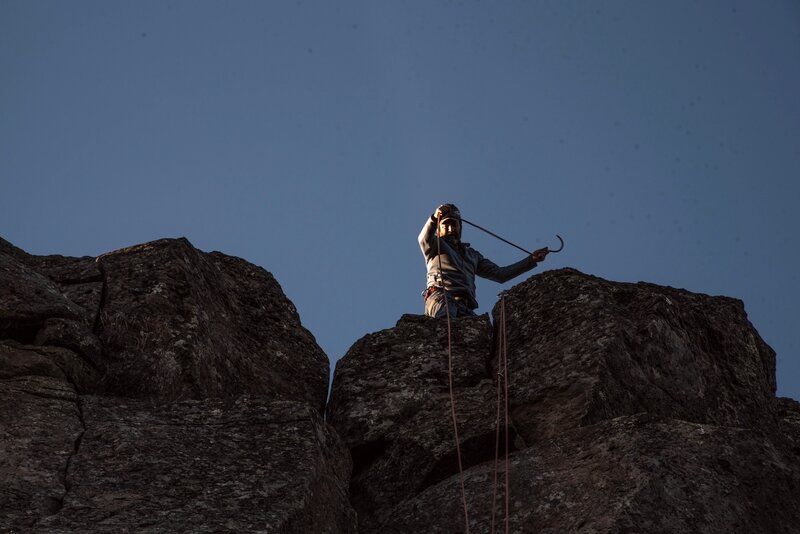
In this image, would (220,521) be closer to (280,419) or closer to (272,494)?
(272,494)

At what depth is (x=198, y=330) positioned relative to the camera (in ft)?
37.3

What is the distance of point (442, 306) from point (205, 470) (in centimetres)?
626

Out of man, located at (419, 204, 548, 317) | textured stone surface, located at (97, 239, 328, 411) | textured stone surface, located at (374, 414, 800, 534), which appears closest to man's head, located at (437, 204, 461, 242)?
man, located at (419, 204, 548, 317)

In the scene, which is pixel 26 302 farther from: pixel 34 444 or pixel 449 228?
pixel 449 228

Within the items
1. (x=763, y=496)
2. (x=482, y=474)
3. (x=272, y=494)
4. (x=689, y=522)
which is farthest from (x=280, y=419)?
(x=763, y=496)

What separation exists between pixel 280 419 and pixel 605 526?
3.05m

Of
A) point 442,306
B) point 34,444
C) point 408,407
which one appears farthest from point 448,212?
point 34,444

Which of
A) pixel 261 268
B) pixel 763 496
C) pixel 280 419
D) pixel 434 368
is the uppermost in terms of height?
pixel 261 268

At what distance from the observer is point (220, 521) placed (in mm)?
8367

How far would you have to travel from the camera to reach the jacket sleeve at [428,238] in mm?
15812

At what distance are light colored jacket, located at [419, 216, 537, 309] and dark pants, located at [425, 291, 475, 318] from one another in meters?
0.16

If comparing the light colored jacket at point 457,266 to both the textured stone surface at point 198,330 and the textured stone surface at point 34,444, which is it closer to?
the textured stone surface at point 198,330

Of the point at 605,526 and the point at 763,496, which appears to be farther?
the point at 763,496

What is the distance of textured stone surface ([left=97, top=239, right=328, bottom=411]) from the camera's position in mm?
10844
